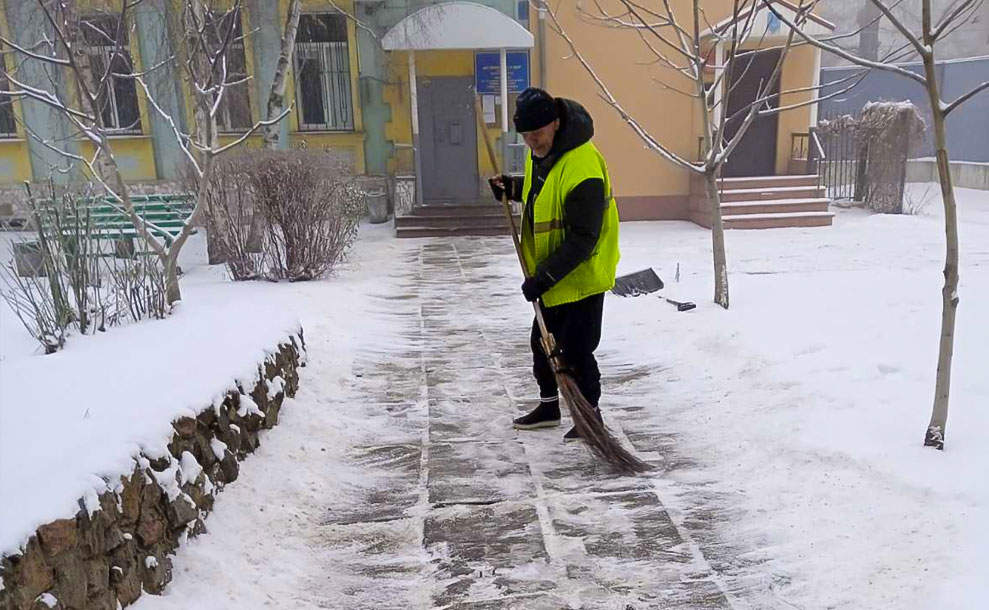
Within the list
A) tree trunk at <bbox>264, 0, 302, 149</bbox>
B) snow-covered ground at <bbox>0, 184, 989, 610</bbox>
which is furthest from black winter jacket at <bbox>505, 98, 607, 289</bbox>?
tree trunk at <bbox>264, 0, 302, 149</bbox>

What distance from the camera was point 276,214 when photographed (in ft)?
24.0

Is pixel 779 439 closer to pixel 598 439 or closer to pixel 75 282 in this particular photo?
pixel 598 439

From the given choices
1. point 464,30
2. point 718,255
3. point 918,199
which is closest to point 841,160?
point 918,199

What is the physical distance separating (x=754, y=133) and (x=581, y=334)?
10802mm

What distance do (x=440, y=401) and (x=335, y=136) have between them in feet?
31.1

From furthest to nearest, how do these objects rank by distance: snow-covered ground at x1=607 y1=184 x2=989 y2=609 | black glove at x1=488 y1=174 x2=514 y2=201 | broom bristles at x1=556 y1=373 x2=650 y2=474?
1. black glove at x1=488 y1=174 x2=514 y2=201
2. broom bristles at x1=556 y1=373 x2=650 y2=474
3. snow-covered ground at x1=607 y1=184 x2=989 y2=609

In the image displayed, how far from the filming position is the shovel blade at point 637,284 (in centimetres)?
688

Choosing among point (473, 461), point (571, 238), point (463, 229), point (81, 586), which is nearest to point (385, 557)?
point (473, 461)

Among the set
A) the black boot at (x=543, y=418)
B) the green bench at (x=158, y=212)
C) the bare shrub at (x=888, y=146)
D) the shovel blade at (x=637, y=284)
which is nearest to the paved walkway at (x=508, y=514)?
the black boot at (x=543, y=418)

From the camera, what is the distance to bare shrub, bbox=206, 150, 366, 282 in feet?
24.0

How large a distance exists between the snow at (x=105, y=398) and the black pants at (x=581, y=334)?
1.48 metres

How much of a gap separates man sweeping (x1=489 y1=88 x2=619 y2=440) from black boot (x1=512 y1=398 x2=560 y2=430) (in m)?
0.18

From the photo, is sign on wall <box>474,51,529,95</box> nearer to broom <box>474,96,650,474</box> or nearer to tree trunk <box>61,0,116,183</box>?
tree trunk <box>61,0,116,183</box>

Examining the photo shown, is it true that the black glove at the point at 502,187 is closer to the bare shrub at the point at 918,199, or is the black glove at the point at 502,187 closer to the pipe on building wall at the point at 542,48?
the pipe on building wall at the point at 542,48
